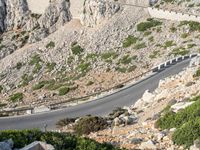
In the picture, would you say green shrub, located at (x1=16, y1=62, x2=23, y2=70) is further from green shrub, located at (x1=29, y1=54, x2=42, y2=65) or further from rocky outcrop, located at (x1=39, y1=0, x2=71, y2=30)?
rocky outcrop, located at (x1=39, y1=0, x2=71, y2=30)

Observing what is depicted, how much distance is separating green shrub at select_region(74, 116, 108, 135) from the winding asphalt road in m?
7.69

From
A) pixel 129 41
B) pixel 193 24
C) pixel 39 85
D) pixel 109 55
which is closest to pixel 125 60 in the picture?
pixel 109 55

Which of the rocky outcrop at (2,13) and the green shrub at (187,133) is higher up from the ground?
the rocky outcrop at (2,13)

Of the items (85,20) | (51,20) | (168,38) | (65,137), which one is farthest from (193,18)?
(65,137)

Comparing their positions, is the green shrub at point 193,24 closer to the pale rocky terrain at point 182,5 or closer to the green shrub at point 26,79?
the pale rocky terrain at point 182,5

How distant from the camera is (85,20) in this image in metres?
63.3

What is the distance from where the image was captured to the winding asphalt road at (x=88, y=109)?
35406 millimetres

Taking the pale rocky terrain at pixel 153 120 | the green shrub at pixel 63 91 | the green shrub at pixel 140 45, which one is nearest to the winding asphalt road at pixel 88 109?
the pale rocky terrain at pixel 153 120

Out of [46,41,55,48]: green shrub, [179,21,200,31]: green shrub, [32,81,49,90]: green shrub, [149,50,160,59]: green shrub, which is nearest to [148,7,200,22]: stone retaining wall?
[179,21,200,31]: green shrub

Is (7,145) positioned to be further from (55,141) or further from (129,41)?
(129,41)

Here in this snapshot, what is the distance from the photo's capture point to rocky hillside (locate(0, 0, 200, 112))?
50.8 m

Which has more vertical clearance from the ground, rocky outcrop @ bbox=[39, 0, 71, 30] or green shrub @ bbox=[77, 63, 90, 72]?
rocky outcrop @ bbox=[39, 0, 71, 30]

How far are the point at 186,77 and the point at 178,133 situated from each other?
13.5 metres

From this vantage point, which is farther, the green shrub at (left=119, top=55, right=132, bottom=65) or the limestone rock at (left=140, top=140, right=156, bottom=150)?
the green shrub at (left=119, top=55, right=132, bottom=65)
